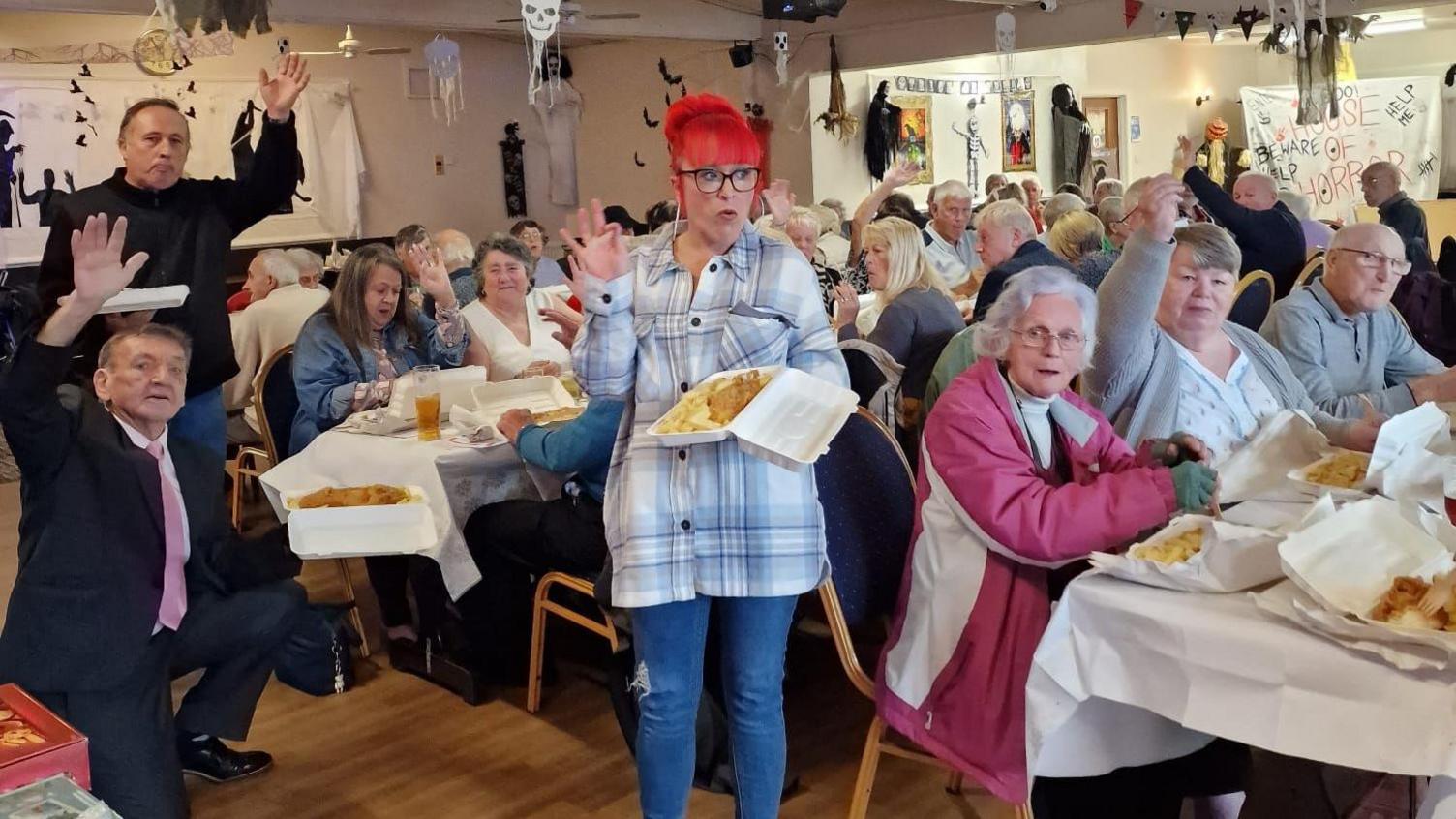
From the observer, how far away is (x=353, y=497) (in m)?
2.77

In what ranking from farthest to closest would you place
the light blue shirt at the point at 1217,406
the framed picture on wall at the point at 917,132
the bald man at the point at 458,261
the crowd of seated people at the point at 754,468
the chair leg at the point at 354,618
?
1. the framed picture on wall at the point at 917,132
2. the bald man at the point at 458,261
3. the chair leg at the point at 354,618
4. the light blue shirt at the point at 1217,406
5. the crowd of seated people at the point at 754,468

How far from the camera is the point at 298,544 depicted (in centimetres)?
264

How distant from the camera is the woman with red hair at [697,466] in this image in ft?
6.64

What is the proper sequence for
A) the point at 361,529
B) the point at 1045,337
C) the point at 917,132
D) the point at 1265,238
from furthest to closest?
1. the point at 917,132
2. the point at 1265,238
3. the point at 361,529
4. the point at 1045,337

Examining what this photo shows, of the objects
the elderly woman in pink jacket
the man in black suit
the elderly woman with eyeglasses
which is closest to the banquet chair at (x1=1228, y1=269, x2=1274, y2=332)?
the elderly woman with eyeglasses

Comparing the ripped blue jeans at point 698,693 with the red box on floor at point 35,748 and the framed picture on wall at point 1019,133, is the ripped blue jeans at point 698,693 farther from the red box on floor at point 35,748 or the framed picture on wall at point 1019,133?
the framed picture on wall at point 1019,133

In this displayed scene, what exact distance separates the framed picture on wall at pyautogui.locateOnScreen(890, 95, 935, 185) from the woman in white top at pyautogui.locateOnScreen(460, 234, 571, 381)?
650 centimetres

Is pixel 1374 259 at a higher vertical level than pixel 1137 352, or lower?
higher

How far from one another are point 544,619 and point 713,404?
1.35m

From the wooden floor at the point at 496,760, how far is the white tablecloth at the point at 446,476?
40 cm

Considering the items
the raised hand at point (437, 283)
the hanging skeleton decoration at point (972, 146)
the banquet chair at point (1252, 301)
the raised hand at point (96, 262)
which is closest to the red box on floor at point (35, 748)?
the raised hand at point (96, 262)

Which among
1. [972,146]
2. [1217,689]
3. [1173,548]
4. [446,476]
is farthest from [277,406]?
[972,146]

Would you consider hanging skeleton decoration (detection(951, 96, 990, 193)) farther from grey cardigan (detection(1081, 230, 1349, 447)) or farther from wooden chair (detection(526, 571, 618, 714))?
grey cardigan (detection(1081, 230, 1349, 447))

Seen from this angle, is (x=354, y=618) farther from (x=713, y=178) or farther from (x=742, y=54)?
(x=742, y=54)
